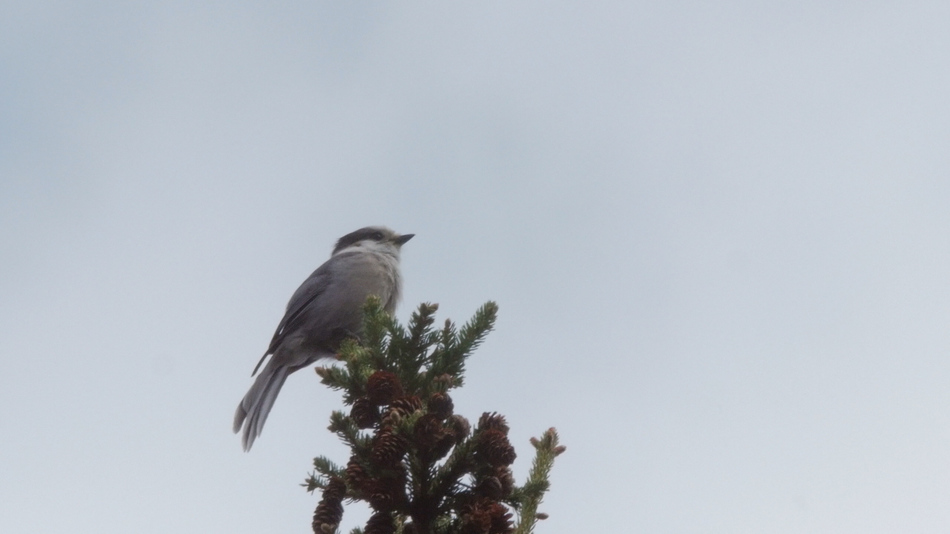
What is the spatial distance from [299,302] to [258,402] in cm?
116

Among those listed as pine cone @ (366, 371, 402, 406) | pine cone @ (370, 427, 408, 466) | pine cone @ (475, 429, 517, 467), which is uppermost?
pine cone @ (366, 371, 402, 406)

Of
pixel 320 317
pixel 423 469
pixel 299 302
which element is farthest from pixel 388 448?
pixel 299 302

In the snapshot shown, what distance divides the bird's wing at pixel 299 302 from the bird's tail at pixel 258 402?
14cm

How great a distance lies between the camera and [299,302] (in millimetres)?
6293

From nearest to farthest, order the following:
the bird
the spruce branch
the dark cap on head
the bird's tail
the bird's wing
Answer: the spruce branch
the bird's tail
the bird
the bird's wing
the dark cap on head

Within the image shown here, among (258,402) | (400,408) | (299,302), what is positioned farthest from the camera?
(299,302)

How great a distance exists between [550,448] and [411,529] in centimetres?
55

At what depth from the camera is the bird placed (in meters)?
5.34

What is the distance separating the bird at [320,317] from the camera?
210 inches

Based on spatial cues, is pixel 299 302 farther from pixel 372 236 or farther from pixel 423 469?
pixel 423 469

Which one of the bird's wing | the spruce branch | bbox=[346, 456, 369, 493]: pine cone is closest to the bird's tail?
the bird's wing

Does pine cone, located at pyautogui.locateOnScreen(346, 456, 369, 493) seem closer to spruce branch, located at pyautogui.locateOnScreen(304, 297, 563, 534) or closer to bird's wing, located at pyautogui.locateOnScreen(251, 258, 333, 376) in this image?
spruce branch, located at pyautogui.locateOnScreen(304, 297, 563, 534)

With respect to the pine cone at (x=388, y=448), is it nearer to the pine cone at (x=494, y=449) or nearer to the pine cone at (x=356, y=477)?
the pine cone at (x=356, y=477)

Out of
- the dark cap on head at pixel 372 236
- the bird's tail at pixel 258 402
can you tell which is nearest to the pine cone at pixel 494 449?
the bird's tail at pixel 258 402
